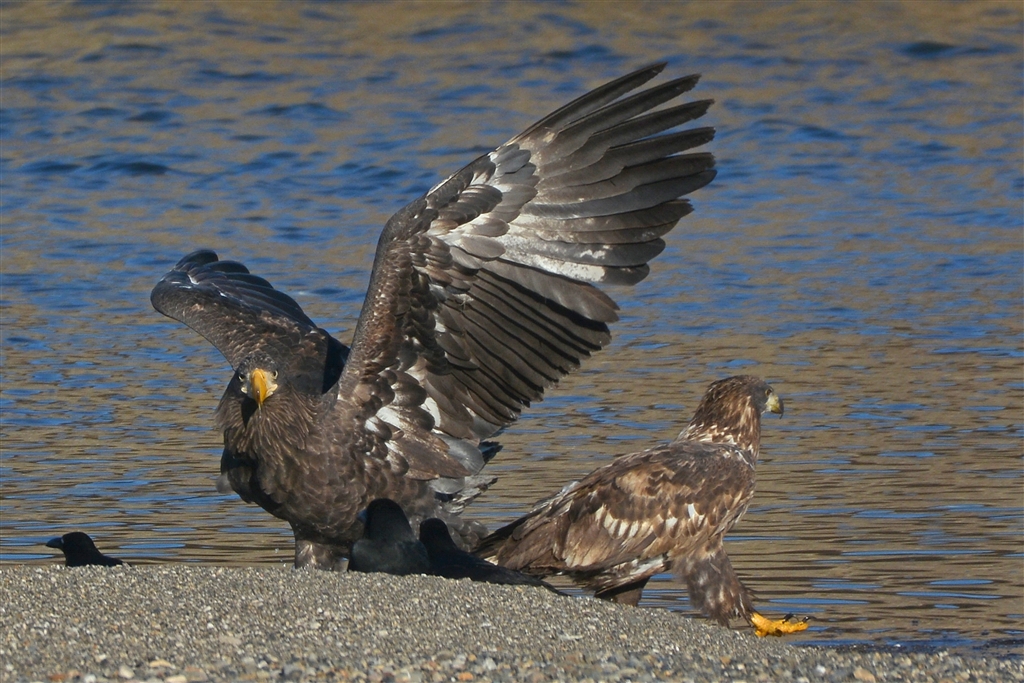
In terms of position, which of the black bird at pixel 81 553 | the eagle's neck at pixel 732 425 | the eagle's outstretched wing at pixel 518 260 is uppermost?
the eagle's outstretched wing at pixel 518 260

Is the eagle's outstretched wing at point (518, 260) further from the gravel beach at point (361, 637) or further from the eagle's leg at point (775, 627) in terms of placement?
the eagle's leg at point (775, 627)

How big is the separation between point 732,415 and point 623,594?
31.8 inches

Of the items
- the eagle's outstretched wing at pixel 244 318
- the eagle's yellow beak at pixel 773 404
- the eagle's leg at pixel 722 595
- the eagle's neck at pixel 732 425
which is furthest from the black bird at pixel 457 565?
the eagle's yellow beak at pixel 773 404

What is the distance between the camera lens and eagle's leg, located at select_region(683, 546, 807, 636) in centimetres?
571

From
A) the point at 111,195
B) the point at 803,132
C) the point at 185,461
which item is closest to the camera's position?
the point at 185,461

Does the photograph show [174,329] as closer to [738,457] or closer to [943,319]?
[943,319]

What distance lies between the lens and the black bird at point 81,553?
6.04 meters

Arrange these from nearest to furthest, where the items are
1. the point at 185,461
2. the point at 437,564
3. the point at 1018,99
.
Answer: the point at 437,564, the point at 185,461, the point at 1018,99

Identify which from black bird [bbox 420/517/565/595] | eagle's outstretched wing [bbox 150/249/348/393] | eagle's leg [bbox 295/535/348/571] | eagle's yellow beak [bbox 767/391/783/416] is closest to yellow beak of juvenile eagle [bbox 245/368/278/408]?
eagle's outstretched wing [bbox 150/249/348/393]

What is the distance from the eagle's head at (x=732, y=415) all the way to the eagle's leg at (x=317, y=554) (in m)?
1.40

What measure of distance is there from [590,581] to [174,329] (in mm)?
5655

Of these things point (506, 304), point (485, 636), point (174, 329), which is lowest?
point (174, 329)

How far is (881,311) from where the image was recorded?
36.8 feet

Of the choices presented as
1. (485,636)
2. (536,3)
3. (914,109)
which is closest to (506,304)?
(485,636)
